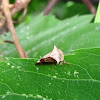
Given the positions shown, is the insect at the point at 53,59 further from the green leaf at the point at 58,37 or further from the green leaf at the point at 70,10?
the green leaf at the point at 70,10

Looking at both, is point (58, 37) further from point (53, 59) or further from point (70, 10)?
point (70, 10)

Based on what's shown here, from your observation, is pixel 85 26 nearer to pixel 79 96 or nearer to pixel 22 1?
pixel 22 1

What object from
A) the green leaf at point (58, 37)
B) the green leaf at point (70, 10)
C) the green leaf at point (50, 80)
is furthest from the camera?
the green leaf at point (70, 10)

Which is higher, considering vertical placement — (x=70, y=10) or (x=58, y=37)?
(x=70, y=10)

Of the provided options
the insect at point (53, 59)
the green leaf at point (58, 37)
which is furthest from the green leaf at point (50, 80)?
the green leaf at point (58, 37)

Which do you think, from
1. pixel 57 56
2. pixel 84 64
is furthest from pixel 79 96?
pixel 57 56

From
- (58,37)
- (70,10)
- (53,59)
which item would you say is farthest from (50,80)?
(70,10)
